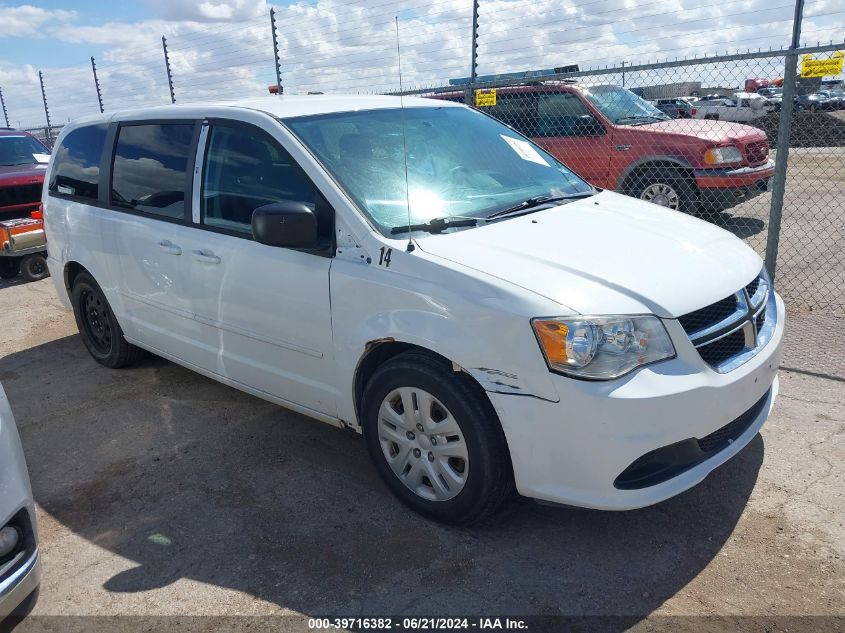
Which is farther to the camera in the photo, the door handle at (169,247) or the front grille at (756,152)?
the front grille at (756,152)

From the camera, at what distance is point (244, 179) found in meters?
3.72

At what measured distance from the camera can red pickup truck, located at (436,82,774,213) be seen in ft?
26.9

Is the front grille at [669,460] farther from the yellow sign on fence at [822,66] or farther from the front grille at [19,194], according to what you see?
the front grille at [19,194]

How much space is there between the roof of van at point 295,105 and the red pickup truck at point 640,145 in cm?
437

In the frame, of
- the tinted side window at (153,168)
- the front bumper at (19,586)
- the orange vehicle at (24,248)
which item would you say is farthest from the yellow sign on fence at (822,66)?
the orange vehicle at (24,248)

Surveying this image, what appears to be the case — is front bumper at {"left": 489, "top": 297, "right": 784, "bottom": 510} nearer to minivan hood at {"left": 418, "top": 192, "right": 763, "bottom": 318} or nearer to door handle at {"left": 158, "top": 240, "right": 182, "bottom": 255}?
minivan hood at {"left": 418, "top": 192, "right": 763, "bottom": 318}

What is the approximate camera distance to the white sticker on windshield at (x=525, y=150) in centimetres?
418

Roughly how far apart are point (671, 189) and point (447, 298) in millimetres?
6305

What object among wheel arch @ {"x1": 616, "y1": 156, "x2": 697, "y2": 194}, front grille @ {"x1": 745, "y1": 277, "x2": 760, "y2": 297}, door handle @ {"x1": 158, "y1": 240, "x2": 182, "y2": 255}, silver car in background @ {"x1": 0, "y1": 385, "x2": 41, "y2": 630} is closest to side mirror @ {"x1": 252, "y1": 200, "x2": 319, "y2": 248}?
door handle @ {"x1": 158, "y1": 240, "x2": 182, "y2": 255}

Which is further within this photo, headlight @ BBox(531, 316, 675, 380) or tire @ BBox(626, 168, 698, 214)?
tire @ BBox(626, 168, 698, 214)

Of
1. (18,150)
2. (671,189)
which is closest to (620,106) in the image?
(671,189)

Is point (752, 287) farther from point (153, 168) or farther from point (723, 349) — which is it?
Result: point (153, 168)

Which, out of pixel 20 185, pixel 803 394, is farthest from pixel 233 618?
pixel 20 185

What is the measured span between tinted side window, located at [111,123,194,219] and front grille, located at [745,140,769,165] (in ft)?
22.5
